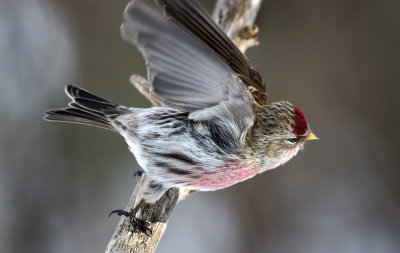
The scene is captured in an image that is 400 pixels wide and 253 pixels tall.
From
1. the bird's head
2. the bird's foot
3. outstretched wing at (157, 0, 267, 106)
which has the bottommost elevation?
the bird's foot

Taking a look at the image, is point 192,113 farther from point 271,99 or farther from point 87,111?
point 271,99

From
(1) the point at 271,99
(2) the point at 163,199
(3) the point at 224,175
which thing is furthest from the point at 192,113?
(1) the point at 271,99

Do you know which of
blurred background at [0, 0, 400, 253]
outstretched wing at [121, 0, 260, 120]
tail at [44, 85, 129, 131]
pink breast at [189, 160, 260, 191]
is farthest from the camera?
blurred background at [0, 0, 400, 253]

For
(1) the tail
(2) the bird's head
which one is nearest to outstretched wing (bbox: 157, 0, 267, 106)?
(2) the bird's head

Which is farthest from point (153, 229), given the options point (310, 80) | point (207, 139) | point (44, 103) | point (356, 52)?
point (356, 52)

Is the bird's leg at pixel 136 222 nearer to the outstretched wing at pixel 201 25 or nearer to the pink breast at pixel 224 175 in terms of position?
the pink breast at pixel 224 175

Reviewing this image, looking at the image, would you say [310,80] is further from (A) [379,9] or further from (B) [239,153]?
(B) [239,153]

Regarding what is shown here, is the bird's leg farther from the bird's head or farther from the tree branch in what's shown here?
the bird's head

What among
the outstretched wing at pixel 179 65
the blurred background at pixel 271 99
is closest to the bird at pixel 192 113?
the outstretched wing at pixel 179 65
